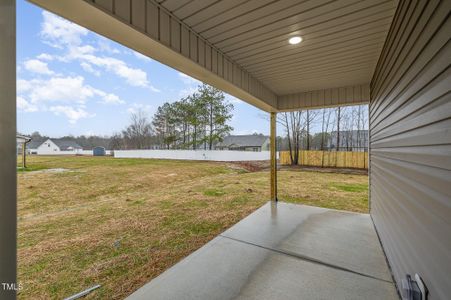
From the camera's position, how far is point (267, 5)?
1743mm

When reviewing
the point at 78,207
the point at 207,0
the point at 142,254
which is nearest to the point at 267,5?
the point at 207,0

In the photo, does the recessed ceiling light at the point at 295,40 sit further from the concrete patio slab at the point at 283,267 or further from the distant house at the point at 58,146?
the distant house at the point at 58,146

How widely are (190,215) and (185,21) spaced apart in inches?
139

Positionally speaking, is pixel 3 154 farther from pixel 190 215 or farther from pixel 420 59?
pixel 190 215

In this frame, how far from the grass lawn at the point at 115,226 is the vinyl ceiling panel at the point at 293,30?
2696 millimetres

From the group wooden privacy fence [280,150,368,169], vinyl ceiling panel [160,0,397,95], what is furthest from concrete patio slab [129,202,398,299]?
wooden privacy fence [280,150,368,169]

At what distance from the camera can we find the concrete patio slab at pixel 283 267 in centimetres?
187

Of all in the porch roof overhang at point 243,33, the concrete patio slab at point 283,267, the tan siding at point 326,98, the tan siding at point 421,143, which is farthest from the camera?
the tan siding at point 326,98

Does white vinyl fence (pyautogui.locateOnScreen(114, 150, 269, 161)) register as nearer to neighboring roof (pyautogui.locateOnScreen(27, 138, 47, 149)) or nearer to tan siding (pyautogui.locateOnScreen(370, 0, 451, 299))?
tan siding (pyautogui.locateOnScreen(370, 0, 451, 299))

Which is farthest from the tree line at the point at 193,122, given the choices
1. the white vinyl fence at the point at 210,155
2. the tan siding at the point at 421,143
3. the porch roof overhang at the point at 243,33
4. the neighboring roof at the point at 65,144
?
the neighboring roof at the point at 65,144

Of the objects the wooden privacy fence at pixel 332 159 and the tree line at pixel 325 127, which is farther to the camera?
the tree line at pixel 325 127

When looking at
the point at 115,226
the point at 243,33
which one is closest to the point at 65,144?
the point at 115,226

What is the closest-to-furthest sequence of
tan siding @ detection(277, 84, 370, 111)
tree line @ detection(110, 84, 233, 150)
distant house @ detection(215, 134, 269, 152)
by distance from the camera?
tan siding @ detection(277, 84, 370, 111) → tree line @ detection(110, 84, 233, 150) → distant house @ detection(215, 134, 269, 152)

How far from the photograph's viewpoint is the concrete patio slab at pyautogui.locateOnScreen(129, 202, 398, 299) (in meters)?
1.87
